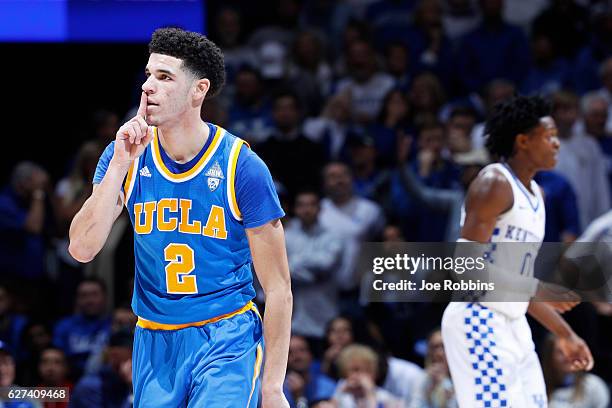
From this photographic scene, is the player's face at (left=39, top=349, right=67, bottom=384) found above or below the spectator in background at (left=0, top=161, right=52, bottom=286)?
below

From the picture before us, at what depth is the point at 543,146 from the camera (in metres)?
5.96

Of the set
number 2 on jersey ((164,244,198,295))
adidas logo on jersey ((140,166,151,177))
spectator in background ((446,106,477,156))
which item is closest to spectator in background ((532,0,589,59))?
spectator in background ((446,106,477,156))

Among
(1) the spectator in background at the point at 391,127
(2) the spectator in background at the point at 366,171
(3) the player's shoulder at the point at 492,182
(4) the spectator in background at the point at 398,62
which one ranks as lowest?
(3) the player's shoulder at the point at 492,182

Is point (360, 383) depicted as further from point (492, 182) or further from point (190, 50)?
point (190, 50)

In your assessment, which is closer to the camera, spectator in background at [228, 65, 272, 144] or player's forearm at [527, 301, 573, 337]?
player's forearm at [527, 301, 573, 337]

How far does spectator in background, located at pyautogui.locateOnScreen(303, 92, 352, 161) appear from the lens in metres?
9.93

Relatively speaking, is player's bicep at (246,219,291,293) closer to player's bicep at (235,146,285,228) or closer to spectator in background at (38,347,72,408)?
player's bicep at (235,146,285,228)

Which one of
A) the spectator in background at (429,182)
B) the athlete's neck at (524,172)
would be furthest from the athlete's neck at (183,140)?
the spectator in background at (429,182)

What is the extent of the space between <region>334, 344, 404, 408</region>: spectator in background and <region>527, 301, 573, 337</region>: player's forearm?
2.01 metres

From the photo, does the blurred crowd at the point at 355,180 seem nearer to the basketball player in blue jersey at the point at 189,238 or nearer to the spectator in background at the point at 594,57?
the spectator in background at the point at 594,57

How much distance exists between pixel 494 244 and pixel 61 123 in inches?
237

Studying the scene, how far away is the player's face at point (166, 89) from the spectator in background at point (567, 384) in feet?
14.1

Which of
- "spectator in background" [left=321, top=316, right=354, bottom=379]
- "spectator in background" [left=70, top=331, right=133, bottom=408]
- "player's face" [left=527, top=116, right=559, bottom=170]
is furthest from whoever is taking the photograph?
"spectator in background" [left=321, top=316, right=354, bottom=379]

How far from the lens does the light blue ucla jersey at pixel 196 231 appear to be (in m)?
4.47
